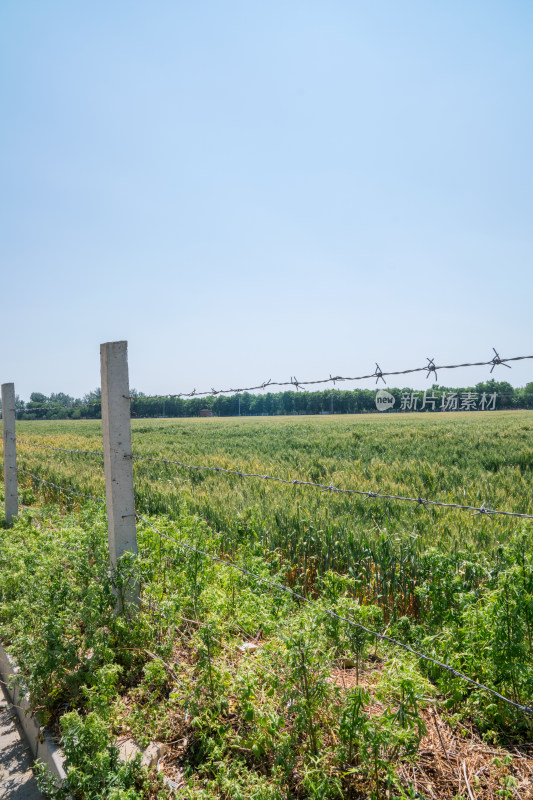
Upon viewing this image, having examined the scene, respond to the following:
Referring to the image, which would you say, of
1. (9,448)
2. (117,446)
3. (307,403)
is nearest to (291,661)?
(117,446)

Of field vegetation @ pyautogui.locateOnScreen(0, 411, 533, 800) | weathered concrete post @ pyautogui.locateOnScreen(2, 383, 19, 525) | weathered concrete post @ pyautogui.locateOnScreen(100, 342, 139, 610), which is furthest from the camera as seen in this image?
weathered concrete post @ pyautogui.locateOnScreen(2, 383, 19, 525)

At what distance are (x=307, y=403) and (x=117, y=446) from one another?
5765cm

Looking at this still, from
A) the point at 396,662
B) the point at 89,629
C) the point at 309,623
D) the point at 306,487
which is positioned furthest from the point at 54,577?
the point at 306,487

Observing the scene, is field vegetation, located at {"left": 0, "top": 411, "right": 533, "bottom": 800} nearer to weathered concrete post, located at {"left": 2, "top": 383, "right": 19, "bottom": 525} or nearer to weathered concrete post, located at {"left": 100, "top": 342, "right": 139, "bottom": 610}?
weathered concrete post, located at {"left": 100, "top": 342, "right": 139, "bottom": 610}

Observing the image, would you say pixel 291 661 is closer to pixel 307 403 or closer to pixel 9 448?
pixel 9 448

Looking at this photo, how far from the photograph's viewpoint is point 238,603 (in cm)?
341

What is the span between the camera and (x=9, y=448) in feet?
22.9

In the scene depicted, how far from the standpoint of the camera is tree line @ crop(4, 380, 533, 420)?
2559 mm

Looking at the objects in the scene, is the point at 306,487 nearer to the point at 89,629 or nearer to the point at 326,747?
the point at 89,629

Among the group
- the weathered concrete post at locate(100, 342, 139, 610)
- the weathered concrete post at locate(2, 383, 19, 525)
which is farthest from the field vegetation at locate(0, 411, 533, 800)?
the weathered concrete post at locate(2, 383, 19, 525)

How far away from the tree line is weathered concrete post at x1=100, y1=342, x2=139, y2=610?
0.15 metres

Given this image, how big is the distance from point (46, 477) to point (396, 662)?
1094 cm

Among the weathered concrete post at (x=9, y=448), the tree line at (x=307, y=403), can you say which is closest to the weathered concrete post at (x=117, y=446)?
the tree line at (x=307, y=403)

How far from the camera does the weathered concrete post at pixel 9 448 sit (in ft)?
22.3
